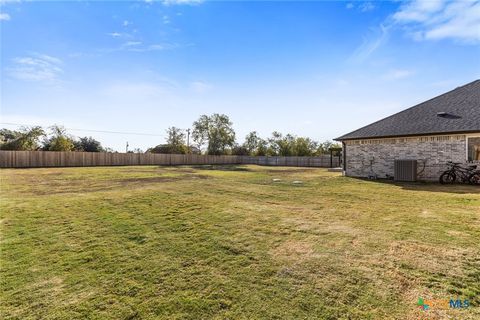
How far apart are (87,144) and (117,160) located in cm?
1588

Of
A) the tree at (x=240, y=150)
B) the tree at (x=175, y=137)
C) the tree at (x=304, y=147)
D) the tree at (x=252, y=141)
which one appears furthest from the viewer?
the tree at (x=252, y=141)

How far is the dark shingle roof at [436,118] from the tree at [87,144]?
40.3 meters

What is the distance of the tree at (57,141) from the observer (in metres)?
31.2

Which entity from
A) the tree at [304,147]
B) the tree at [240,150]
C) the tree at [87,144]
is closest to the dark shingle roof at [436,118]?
the tree at [304,147]

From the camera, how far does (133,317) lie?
192 cm

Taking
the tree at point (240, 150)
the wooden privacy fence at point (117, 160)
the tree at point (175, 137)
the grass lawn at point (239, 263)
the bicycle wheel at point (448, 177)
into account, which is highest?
the tree at point (175, 137)

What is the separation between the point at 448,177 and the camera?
10.3 m

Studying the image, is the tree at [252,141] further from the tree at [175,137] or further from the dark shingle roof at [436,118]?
the dark shingle roof at [436,118]

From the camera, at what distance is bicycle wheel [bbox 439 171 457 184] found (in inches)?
402

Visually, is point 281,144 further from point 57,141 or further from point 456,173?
point 57,141

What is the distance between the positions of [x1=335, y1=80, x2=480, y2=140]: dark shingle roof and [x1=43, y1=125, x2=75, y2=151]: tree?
1368 inches

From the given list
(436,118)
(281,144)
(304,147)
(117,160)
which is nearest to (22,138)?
(117,160)

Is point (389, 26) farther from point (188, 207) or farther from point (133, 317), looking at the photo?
point (133, 317)

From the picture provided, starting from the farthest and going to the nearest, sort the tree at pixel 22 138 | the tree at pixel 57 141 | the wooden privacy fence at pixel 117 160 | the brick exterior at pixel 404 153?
the tree at pixel 57 141, the tree at pixel 22 138, the wooden privacy fence at pixel 117 160, the brick exterior at pixel 404 153
